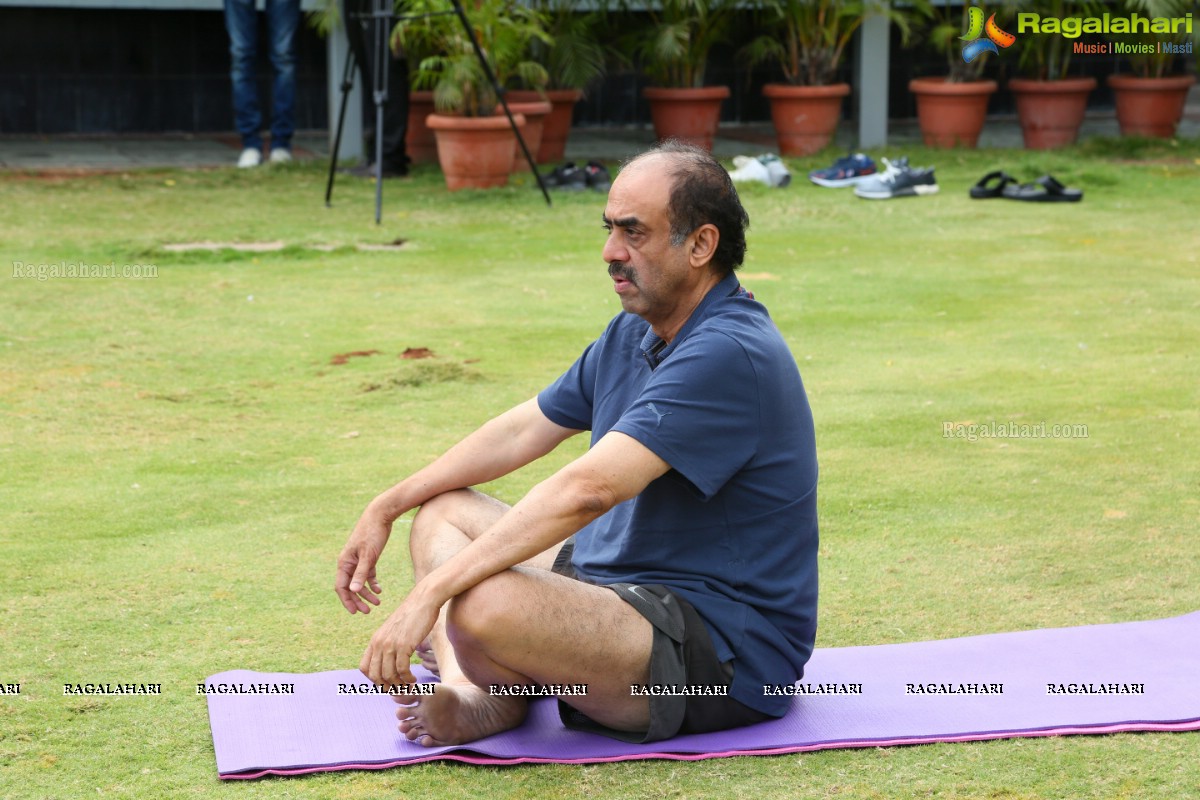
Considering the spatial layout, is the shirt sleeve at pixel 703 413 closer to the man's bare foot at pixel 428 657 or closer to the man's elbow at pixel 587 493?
the man's elbow at pixel 587 493

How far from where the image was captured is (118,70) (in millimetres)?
13477

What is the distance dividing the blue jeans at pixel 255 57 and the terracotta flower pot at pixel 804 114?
3980 mm

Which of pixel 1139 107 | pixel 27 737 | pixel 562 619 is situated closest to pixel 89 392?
pixel 27 737

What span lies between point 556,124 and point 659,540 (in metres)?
9.92

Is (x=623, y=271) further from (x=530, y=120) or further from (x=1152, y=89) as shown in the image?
(x=1152, y=89)

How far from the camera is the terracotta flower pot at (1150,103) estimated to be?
42.1 ft

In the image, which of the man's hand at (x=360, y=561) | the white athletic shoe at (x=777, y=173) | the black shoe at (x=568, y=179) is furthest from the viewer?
the white athletic shoe at (x=777, y=173)

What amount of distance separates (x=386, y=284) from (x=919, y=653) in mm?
4899

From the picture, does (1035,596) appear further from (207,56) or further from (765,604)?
(207,56)

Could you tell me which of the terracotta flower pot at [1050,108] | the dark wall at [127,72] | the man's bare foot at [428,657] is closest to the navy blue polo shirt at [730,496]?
the man's bare foot at [428,657]

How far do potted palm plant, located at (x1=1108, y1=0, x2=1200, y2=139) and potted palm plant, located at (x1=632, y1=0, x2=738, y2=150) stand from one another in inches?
136

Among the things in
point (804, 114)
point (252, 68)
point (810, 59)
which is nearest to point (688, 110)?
point (804, 114)

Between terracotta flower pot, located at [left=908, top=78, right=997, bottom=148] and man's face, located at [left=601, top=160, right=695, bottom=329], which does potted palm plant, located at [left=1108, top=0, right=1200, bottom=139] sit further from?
man's face, located at [left=601, top=160, right=695, bottom=329]

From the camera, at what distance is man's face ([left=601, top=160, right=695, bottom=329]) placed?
9.42 ft
